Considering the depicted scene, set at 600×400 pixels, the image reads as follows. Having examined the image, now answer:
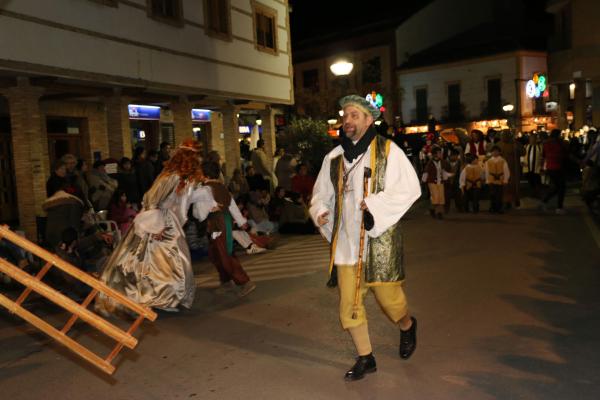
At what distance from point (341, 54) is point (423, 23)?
20.8 ft

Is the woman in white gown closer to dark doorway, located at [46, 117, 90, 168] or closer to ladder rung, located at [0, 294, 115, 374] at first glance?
ladder rung, located at [0, 294, 115, 374]

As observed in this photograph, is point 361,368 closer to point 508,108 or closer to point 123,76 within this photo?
point 123,76

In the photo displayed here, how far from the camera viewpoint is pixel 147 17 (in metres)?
14.0

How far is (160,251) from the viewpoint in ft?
23.9

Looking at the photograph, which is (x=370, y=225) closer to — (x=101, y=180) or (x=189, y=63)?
(x=101, y=180)

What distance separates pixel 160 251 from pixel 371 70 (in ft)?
130

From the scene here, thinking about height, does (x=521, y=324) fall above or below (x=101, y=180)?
below

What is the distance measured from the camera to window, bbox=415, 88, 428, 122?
45750 mm

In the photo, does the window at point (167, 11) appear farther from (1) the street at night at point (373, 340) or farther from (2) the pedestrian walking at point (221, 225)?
(1) the street at night at point (373, 340)

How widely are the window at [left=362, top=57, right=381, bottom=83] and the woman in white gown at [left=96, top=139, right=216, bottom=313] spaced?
127ft

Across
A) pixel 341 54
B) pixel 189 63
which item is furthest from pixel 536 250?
pixel 341 54

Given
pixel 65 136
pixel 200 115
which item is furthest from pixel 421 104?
pixel 65 136

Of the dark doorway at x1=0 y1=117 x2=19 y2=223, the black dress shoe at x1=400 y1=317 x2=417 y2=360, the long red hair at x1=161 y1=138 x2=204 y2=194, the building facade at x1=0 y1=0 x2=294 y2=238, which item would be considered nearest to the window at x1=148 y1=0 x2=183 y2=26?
the building facade at x1=0 y1=0 x2=294 y2=238

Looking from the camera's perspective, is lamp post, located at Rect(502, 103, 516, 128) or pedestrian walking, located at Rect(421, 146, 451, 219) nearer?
pedestrian walking, located at Rect(421, 146, 451, 219)
